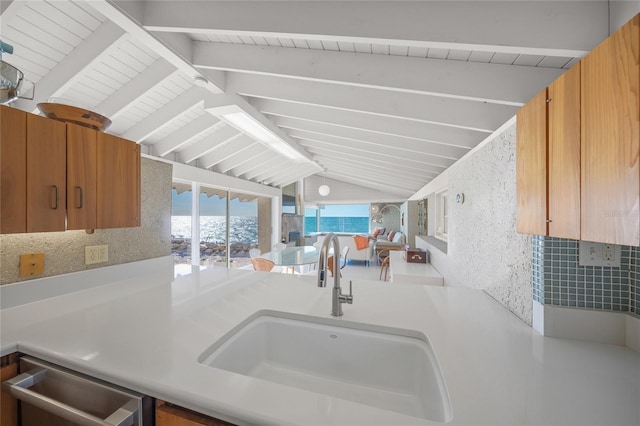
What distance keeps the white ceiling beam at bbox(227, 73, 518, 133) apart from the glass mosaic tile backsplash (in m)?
0.88

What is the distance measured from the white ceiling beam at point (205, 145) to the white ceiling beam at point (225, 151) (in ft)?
1.42

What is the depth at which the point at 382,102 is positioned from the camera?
6.11ft

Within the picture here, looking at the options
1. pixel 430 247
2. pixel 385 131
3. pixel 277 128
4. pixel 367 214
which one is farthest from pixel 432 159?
pixel 367 214

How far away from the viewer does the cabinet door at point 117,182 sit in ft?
4.80

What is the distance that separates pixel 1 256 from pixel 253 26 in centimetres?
178

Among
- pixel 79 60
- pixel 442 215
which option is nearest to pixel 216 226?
pixel 79 60

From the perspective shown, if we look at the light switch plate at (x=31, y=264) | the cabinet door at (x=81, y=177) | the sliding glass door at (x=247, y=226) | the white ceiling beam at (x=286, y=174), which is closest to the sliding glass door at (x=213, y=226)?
the sliding glass door at (x=247, y=226)

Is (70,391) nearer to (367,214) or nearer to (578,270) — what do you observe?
(578,270)

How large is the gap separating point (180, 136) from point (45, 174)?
6.30 feet

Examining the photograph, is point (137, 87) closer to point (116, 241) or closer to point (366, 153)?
point (116, 241)

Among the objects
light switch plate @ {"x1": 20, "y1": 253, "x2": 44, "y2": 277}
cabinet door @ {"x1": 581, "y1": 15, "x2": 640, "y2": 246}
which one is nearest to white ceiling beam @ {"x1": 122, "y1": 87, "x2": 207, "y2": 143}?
light switch plate @ {"x1": 20, "y1": 253, "x2": 44, "y2": 277}

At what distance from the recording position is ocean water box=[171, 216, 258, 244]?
13.6ft

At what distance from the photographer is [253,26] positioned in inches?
48.6

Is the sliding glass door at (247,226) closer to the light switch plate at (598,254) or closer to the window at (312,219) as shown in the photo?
the window at (312,219)
